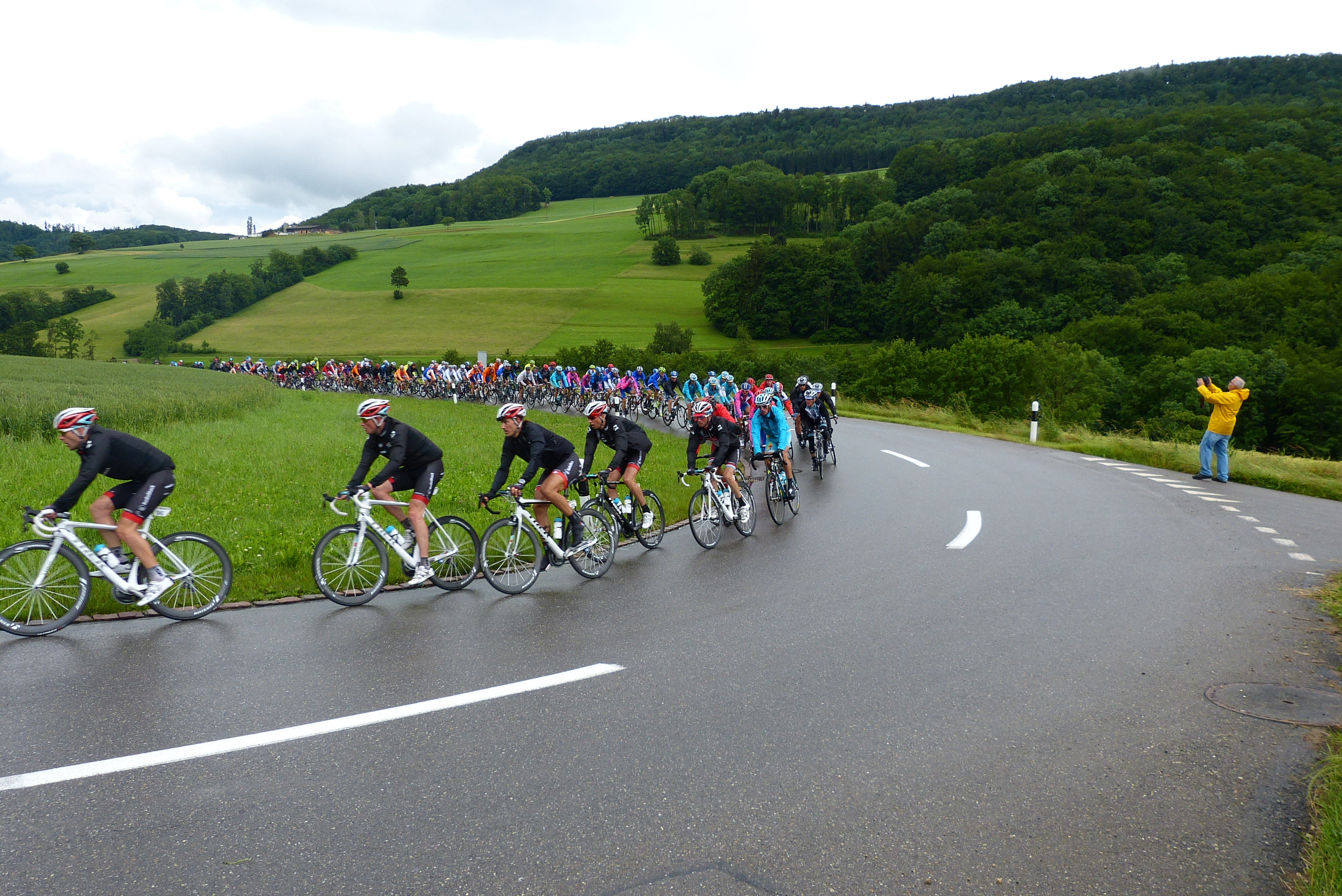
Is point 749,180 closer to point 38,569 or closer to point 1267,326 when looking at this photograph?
point 1267,326

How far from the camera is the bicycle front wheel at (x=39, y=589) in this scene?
6.17m

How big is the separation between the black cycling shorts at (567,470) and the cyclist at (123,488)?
3.29 meters

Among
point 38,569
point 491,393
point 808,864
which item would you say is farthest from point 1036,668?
point 491,393

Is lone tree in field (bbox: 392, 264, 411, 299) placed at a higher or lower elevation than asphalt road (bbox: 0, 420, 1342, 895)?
higher

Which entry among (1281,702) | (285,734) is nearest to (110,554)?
(285,734)

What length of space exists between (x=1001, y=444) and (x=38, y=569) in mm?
20305

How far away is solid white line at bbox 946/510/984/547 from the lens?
31.7ft

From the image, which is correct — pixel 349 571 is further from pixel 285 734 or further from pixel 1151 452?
pixel 1151 452

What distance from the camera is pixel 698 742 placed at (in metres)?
4.34

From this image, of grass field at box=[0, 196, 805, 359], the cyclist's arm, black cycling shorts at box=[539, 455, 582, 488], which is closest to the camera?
the cyclist's arm

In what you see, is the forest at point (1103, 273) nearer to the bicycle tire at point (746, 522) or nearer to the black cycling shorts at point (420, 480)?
the bicycle tire at point (746, 522)

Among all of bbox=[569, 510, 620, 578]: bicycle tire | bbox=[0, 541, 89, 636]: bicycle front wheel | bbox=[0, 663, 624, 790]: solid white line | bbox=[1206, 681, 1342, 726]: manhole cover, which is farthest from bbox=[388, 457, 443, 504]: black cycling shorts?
bbox=[1206, 681, 1342, 726]: manhole cover

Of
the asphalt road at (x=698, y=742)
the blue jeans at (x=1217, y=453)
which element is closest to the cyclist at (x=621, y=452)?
the asphalt road at (x=698, y=742)

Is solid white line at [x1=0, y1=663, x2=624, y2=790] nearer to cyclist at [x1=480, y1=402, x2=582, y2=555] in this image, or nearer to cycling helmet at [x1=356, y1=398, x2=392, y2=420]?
cyclist at [x1=480, y1=402, x2=582, y2=555]
